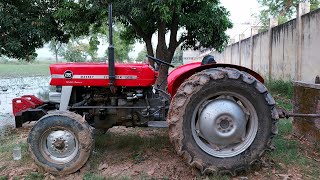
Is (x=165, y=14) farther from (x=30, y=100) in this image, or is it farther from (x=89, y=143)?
(x=89, y=143)

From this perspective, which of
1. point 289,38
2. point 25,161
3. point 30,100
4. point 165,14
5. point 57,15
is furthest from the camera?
point 289,38

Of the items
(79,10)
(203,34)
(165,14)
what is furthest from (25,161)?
(203,34)

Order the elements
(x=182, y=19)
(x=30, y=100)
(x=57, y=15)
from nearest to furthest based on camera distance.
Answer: (x=30, y=100) → (x=57, y=15) → (x=182, y=19)

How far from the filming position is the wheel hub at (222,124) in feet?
11.6

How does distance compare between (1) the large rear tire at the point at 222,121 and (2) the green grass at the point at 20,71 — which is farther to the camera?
(2) the green grass at the point at 20,71

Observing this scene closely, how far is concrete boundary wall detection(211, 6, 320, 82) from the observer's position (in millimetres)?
8656

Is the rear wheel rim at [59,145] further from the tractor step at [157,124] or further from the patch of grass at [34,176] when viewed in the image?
the tractor step at [157,124]

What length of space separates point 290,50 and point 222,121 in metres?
7.65

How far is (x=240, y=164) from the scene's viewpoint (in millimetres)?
3482

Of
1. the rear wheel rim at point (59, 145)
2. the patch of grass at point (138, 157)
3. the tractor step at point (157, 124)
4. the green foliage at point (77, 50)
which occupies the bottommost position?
the patch of grass at point (138, 157)

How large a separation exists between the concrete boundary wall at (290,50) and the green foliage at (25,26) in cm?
662

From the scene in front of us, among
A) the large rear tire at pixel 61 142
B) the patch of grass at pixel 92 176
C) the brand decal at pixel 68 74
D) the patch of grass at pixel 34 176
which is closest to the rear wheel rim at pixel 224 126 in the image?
the patch of grass at pixel 92 176

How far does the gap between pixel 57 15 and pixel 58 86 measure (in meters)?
4.32

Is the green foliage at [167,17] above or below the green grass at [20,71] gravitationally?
above
